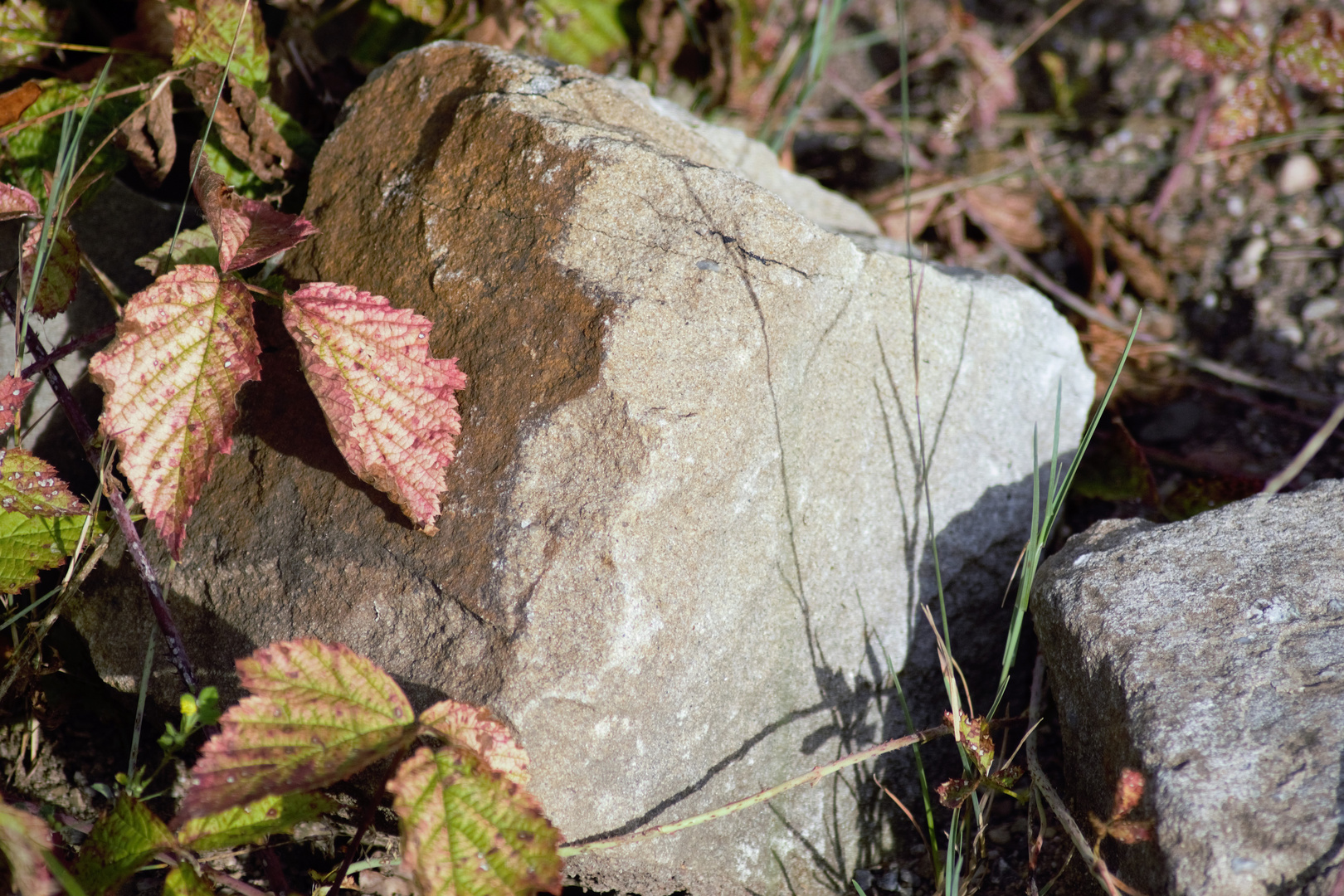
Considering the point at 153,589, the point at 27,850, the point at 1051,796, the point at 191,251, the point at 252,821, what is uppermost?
the point at 191,251

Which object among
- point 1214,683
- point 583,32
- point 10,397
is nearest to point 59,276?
point 10,397

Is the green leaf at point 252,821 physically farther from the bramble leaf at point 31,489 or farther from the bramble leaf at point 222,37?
the bramble leaf at point 222,37

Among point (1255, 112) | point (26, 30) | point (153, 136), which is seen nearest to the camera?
point (153, 136)

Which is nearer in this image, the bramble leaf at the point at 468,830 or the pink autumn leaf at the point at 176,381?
the bramble leaf at the point at 468,830

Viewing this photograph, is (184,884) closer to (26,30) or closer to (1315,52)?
(26,30)

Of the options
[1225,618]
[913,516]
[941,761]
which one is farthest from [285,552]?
[1225,618]

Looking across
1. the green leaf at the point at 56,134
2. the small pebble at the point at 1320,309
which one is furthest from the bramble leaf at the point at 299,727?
the small pebble at the point at 1320,309

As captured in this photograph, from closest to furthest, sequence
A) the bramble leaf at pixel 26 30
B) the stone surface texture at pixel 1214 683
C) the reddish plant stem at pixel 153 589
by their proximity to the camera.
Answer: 1. the stone surface texture at pixel 1214 683
2. the reddish plant stem at pixel 153 589
3. the bramble leaf at pixel 26 30
